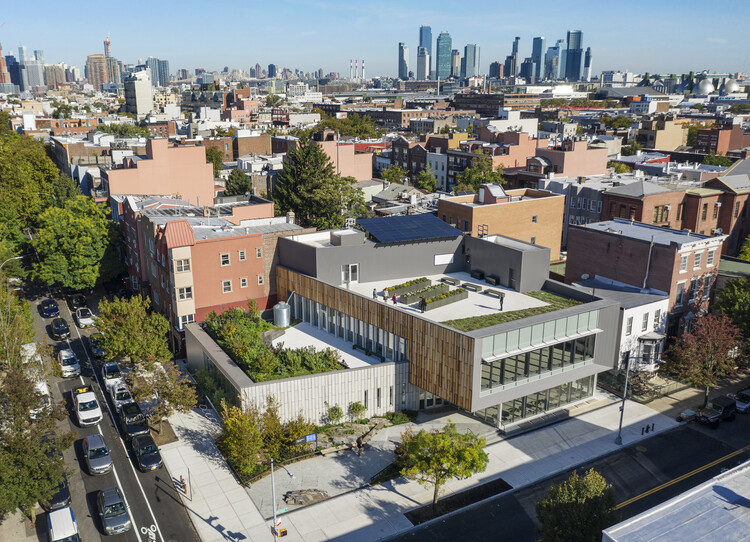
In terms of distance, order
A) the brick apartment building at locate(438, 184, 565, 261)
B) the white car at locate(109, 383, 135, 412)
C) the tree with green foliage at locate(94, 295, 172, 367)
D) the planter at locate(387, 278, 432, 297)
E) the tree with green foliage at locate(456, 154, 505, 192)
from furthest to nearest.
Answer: the tree with green foliage at locate(456, 154, 505, 192) → the brick apartment building at locate(438, 184, 565, 261) → the planter at locate(387, 278, 432, 297) → the tree with green foliage at locate(94, 295, 172, 367) → the white car at locate(109, 383, 135, 412)

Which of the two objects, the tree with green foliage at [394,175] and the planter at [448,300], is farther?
the tree with green foliage at [394,175]

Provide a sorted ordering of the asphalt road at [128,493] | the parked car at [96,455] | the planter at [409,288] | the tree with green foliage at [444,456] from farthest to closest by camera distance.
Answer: the planter at [409,288] < the parked car at [96,455] < the asphalt road at [128,493] < the tree with green foliage at [444,456]

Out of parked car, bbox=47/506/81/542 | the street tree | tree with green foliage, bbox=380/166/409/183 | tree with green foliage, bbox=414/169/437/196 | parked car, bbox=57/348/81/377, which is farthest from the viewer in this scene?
tree with green foliage, bbox=380/166/409/183

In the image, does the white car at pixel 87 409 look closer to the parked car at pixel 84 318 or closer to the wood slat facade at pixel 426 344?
the parked car at pixel 84 318

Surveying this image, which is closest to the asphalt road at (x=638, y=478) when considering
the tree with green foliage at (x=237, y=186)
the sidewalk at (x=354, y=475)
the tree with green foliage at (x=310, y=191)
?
the sidewalk at (x=354, y=475)

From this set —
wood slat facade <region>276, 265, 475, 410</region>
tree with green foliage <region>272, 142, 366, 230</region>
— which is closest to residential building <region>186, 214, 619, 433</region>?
wood slat facade <region>276, 265, 475, 410</region>

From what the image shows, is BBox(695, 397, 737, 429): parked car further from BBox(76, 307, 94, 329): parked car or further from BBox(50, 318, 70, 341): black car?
BBox(50, 318, 70, 341): black car

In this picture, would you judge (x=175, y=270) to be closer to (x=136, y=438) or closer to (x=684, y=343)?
(x=136, y=438)
